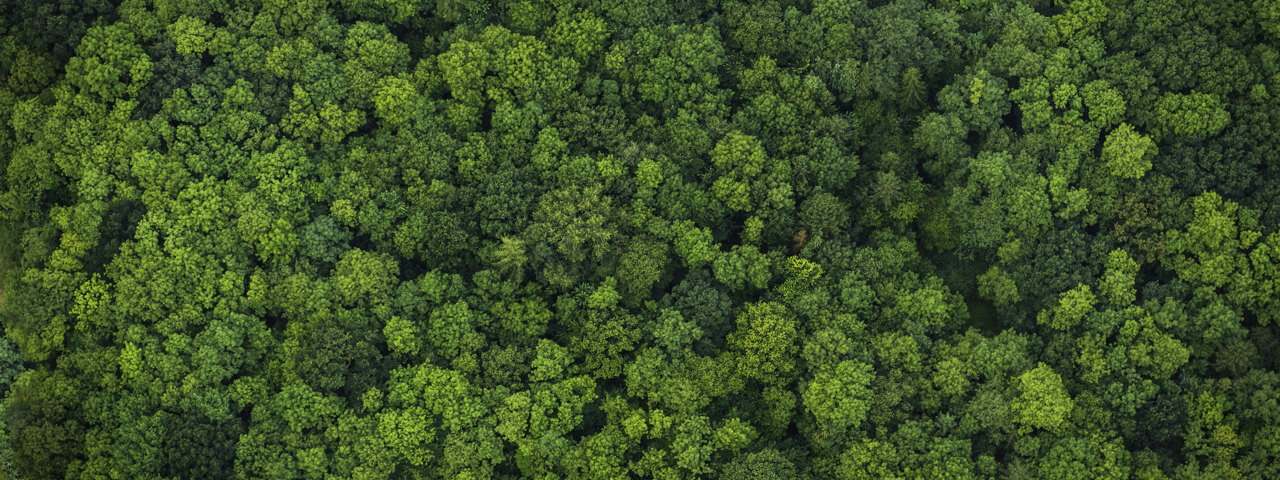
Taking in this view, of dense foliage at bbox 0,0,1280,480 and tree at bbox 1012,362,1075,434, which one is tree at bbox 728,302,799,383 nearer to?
dense foliage at bbox 0,0,1280,480

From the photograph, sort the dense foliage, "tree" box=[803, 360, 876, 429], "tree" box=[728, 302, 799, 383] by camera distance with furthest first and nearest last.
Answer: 1. "tree" box=[728, 302, 799, 383]
2. "tree" box=[803, 360, 876, 429]
3. the dense foliage

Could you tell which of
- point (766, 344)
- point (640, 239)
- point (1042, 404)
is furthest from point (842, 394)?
point (640, 239)

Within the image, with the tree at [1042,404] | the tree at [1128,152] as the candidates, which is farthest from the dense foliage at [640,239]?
the tree at [1128,152]

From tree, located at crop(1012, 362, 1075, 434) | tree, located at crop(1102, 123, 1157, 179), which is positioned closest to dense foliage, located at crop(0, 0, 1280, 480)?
tree, located at crop(1012, 362, 1075, 434)

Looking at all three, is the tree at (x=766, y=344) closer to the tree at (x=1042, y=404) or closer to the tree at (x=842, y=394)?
the tree at (x=842, y=394)

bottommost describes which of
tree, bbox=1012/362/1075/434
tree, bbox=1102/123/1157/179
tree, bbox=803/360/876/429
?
tree, bbox=803/360/876/429

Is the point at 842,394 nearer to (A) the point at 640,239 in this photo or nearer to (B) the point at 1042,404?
(B) the point at 1042,404

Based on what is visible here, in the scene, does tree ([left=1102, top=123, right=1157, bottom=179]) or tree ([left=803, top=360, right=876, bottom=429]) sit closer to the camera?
tree ([left=803, top=360, right=876, bottom=429])

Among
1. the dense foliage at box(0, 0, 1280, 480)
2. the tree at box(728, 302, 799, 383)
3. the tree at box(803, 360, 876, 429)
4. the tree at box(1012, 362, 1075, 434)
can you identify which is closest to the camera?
the tree at box(1012, 362, 1075, 434)

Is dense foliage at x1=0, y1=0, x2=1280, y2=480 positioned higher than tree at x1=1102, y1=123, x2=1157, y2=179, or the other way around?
tree at x1=1102, y1=123, x2=1157, y2=179
